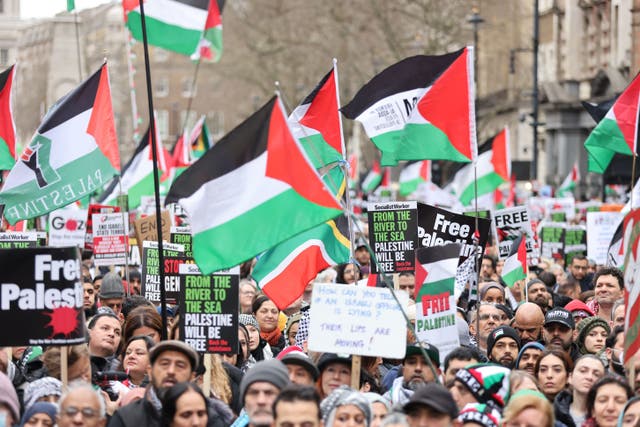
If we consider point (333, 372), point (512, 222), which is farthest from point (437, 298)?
point (512, 222)

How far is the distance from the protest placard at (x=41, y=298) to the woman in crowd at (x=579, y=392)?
2809 mm

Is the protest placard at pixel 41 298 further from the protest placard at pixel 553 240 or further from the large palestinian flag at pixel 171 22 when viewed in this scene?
the protest placard at pixel 553 240

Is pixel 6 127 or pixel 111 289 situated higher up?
pixel 6 127

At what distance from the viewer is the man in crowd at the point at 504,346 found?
12883 millimetres

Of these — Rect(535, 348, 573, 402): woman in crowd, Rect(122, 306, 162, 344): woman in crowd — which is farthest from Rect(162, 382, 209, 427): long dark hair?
Rect(122, 306, 162, 344): woman in crowd

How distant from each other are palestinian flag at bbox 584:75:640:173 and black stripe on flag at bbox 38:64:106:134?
16.7 ft

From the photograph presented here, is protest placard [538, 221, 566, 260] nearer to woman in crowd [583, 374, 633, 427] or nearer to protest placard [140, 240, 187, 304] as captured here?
protest placard [140, 240, 187, 304]

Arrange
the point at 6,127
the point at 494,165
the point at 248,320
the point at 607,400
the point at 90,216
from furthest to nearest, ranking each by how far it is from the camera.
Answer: the point at 494,165
the point at 90,216
the point at 6,127
the point at 248,320
the point at 607,400

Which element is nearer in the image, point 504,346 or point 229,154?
point 229,154

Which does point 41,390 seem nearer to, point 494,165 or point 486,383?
point 486,383

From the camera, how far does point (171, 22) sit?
22375 millimetres

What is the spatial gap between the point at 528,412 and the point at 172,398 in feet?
5.91


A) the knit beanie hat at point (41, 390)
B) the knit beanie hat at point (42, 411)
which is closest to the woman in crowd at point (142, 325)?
the knit beanie hat at point (41, 390)

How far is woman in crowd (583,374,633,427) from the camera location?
1018cm
